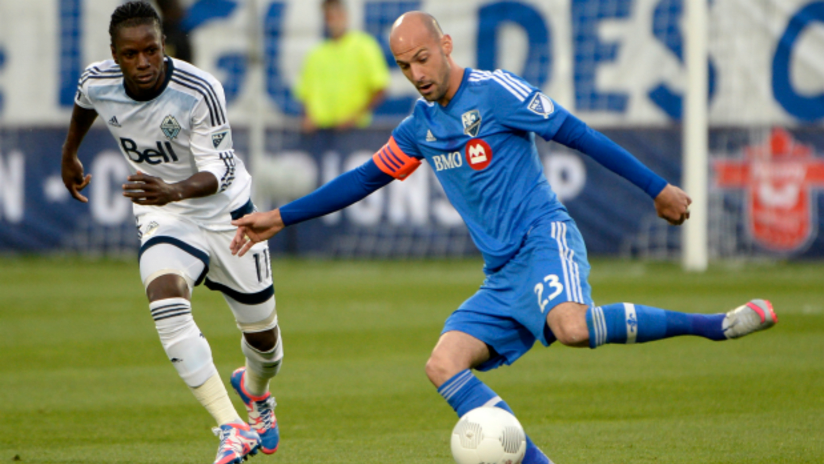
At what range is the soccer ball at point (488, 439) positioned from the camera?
443 centimetres

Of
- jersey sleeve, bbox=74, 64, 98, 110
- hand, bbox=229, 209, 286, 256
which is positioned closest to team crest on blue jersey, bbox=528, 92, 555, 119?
hand, bbox=229, 209, 286, 256

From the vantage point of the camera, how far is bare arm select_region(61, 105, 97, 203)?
5.95 m

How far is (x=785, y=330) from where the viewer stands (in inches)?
374

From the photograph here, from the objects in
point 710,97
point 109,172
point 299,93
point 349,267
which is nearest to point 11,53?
point 109,172

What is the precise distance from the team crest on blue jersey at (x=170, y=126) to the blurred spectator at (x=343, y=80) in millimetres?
10933

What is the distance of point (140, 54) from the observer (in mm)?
5336

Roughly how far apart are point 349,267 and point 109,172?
12.7 ft

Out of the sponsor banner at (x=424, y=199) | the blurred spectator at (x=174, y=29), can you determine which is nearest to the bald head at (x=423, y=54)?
the sponsor banner at (x=424, y=199)

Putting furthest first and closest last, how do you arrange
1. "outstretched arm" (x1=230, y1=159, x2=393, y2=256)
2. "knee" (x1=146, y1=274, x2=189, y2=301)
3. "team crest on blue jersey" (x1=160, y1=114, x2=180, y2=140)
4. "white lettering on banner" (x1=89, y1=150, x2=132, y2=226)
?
1. "white lettering on banner" (x1=89, y1=150, x2=132, y2=226)
2. "team crest on blue jersey" (x1=160, y1=114, x2=180, y2=140)
3. "knee" (x1=146, y1=274, x2=189, y2=301)
4. "outstretched arm" (x1=230, y1=159, x2=393, y2=256)

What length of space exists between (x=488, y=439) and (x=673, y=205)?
1.16 metres

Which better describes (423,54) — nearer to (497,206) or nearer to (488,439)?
(497,206)

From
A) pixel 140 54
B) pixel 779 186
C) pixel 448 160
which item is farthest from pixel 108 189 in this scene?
pixel 448 160

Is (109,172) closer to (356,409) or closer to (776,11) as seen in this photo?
(776,11)

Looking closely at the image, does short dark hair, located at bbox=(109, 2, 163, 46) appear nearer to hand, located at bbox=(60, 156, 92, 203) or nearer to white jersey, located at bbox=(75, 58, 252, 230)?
white jersey, located at bbox=(75, 58, 252, 230)
